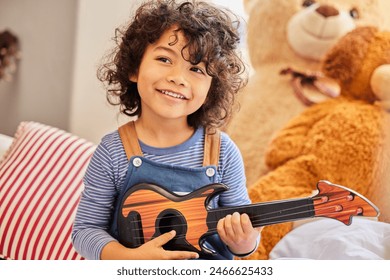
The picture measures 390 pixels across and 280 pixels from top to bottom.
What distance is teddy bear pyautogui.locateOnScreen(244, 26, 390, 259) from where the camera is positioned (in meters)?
0.95

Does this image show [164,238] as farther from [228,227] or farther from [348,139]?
[348,139]

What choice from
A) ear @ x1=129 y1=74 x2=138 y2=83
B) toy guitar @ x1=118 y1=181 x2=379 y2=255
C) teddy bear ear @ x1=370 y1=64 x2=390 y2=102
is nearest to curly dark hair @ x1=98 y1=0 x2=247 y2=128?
ear @ x1=129 y1=74 x2=138 y2=83

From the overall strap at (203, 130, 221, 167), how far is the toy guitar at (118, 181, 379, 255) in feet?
0.13

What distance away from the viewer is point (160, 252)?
792mm

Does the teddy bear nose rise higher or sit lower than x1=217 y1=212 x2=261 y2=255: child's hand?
higher

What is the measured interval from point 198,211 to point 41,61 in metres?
0.38

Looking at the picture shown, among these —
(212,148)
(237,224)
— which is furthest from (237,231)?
(212,148)

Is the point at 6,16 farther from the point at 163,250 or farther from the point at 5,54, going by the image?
the point at 163,250

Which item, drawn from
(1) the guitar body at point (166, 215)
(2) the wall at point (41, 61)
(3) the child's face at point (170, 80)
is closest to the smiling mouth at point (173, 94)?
(3) the child's face at point (170, 80)

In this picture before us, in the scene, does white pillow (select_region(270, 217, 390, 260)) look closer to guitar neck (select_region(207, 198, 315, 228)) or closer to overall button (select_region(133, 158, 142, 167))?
guitar neck (select_region(207, 198, 315, 228))

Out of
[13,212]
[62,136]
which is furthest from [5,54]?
[13,212]

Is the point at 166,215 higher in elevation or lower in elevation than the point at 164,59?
lower
